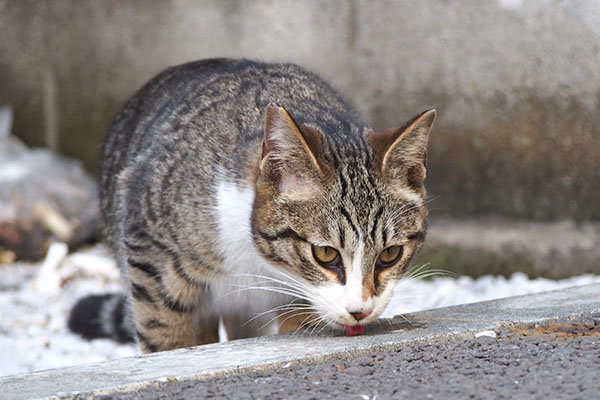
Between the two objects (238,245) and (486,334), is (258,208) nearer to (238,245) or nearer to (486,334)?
(238,245)

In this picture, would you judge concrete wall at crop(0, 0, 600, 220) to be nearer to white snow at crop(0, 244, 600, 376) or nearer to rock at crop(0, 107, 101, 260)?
rock at crop(0, 107, 101, 260)

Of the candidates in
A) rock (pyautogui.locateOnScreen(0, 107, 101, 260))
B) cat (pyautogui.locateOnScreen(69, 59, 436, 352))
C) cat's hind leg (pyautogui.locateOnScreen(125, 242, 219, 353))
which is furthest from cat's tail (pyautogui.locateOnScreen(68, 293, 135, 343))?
rock (pyautogui.locateOnScreen(0, 107, 101, 260))

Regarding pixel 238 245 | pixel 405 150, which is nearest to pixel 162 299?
pixel 238 245

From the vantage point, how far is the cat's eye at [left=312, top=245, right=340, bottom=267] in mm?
2566

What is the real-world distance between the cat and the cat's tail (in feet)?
1.11

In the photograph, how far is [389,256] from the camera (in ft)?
8.71

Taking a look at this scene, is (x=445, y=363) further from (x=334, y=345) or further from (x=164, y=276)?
(x=164, y=276)

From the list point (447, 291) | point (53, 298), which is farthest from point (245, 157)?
point (53, 298)

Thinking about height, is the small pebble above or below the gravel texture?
above

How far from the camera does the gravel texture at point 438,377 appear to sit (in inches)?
80.5

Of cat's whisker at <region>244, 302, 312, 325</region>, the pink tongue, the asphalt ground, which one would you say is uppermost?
cat's whisker at <region>244, 302, 312, 325</region>

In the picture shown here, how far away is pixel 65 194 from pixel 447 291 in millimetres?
2805

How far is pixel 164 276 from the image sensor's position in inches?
118

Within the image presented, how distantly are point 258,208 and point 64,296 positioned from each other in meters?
2.81
